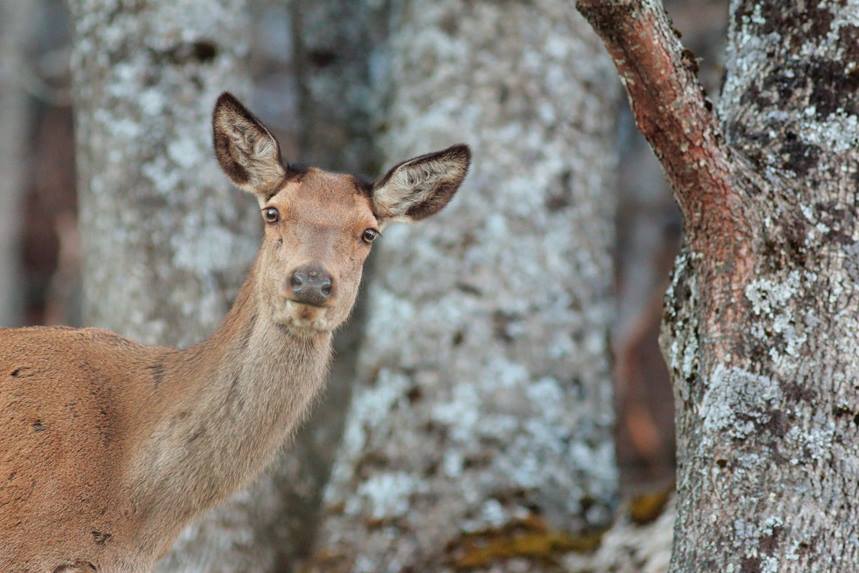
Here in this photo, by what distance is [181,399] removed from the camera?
5.99 meters

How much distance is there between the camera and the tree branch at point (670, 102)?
4.90 meters

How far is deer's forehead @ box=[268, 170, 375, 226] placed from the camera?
19.6 ft

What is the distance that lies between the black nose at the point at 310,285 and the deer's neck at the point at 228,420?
1.05ft

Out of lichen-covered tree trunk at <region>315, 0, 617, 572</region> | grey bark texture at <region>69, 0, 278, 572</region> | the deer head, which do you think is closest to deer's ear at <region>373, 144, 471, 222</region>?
the deer head

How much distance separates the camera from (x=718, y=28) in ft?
53.6

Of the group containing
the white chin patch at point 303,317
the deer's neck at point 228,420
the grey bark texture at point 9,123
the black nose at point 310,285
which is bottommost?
the deer's neck at point 228,420

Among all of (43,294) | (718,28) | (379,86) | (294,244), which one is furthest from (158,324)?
(43,294)

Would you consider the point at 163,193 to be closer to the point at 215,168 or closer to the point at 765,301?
the point at 215,168

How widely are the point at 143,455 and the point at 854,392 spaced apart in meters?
3.11

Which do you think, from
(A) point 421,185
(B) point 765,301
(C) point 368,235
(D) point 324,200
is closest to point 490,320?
(A) point 421,185

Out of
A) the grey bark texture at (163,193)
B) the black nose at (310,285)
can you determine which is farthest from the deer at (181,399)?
the grey bark texture at (163,193)

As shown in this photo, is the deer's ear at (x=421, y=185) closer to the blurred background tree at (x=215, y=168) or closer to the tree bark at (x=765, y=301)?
the tree bark at (x=765, y=301)

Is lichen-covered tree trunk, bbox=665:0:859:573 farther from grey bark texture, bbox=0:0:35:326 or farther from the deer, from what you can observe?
grey bark texture, bbox=0:0:35:326

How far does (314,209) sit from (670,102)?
1.79 m
